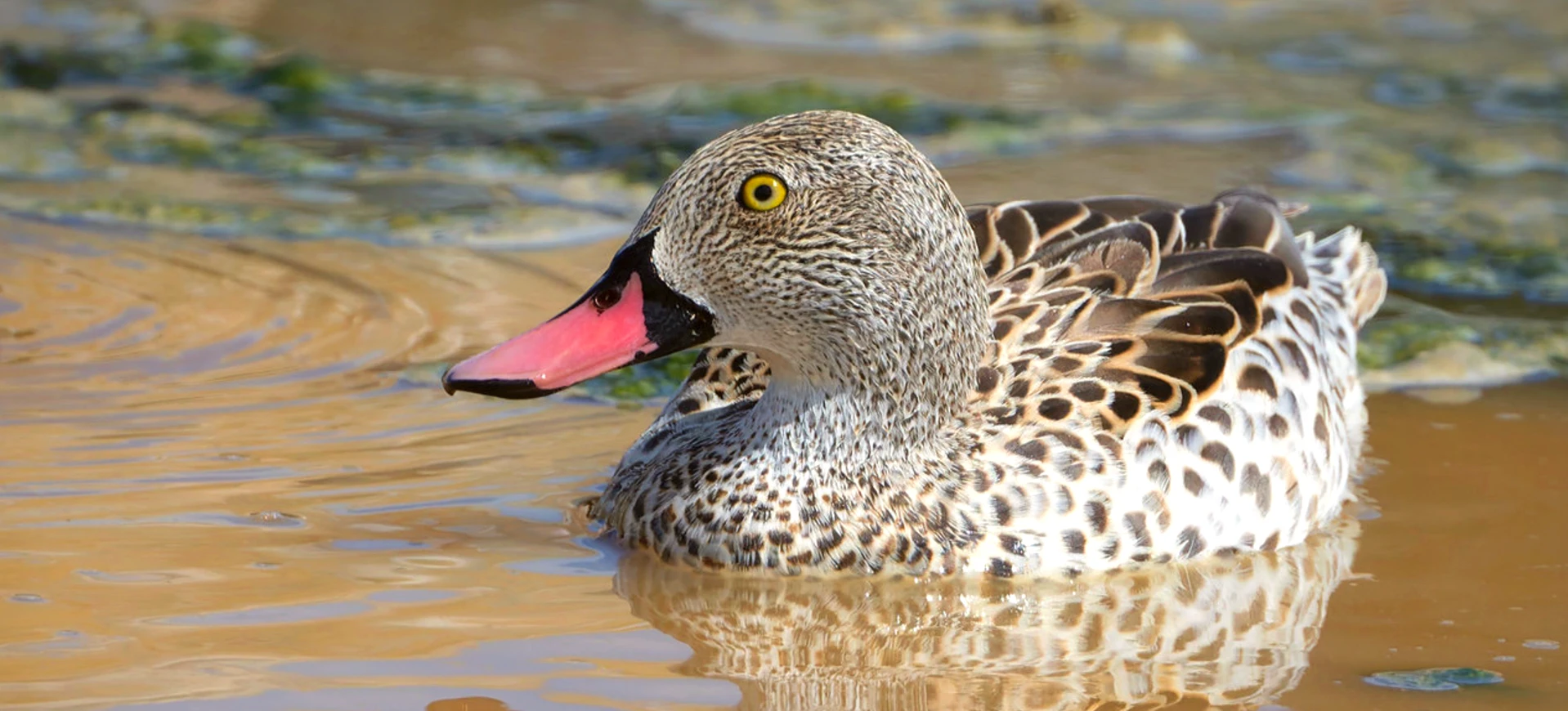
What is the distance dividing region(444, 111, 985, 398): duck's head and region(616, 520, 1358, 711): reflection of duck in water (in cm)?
62

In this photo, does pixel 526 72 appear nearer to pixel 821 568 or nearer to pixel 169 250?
pixel 169 250

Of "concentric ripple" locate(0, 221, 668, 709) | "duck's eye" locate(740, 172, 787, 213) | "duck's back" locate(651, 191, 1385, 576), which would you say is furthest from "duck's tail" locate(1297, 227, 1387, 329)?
"duck's eye" locate(740, 172, 787, 213)

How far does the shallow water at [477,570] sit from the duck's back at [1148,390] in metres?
0.14

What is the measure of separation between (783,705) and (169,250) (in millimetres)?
4596

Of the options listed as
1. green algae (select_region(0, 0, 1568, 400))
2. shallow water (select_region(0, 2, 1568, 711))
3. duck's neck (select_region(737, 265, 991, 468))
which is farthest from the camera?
green algae (select_region(0, 0, 1568, 400))

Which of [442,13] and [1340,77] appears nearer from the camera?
[1340,77]

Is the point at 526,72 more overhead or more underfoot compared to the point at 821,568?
more overhead

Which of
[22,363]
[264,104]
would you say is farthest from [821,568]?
[264,104]

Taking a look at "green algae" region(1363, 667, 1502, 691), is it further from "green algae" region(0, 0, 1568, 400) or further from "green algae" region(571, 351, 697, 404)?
"green algae" region(571, 351, 697, 404)

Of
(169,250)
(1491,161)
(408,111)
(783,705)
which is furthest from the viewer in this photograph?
(408,111)

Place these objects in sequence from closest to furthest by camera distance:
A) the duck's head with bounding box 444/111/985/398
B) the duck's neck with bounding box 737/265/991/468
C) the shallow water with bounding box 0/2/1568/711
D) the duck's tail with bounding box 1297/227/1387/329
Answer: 1. the shallow water with bounding box 0/2/1568/711
2. the duck's head with bounding box 444/111/985/398
3. the duck's neck with bounding box 737/265/991/468
4. the duck's tail with bounding box 1297/227/1387/329

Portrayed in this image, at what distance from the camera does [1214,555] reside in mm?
5789

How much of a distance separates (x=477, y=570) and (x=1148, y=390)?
1.84 m

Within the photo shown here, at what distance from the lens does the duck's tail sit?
732cm
